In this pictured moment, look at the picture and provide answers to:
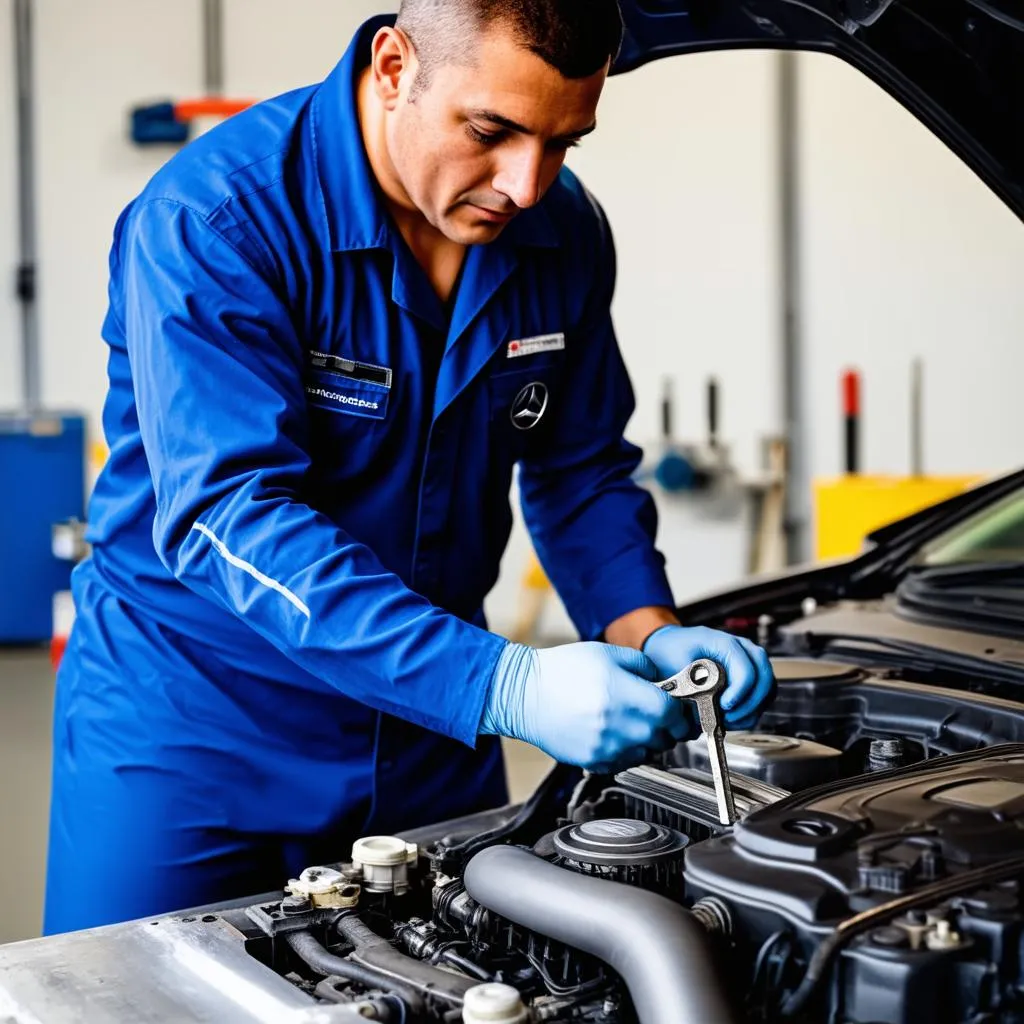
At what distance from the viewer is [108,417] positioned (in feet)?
5.59

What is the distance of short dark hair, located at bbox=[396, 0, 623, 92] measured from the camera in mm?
1350

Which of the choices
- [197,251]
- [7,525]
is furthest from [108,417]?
[7,525]

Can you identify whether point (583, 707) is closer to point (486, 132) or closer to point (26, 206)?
point (486, 132)

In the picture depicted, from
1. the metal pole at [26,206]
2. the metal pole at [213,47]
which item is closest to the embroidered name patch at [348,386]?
the metal pole at [26,206]

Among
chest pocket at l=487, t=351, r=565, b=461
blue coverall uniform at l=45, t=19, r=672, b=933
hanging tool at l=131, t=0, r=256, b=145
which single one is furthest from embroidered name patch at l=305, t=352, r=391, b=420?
hanging tool at l=131, t=0, r=256, b=145

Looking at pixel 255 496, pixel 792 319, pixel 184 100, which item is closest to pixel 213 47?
pixel 184 100

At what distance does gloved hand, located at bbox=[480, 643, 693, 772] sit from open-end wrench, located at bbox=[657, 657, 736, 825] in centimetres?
2

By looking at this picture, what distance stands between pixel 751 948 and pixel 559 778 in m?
0.51

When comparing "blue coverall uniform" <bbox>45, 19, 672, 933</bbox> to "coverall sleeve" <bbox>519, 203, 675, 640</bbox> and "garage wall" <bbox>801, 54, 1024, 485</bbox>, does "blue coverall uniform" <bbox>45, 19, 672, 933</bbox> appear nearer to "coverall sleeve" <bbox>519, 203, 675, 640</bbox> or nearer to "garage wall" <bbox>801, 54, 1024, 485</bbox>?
"coverall sleeve" <bbox>519, 203, 675, 640</bbox>

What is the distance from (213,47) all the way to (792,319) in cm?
249

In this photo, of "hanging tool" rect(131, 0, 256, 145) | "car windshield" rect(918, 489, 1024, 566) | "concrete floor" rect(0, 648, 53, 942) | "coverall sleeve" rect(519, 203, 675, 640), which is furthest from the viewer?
"hanging tool" rect(131, 0, 256, 145)

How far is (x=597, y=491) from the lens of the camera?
6.23 ft

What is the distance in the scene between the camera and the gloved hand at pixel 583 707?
1291mm

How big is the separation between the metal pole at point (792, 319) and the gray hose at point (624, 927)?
4.30 meters
